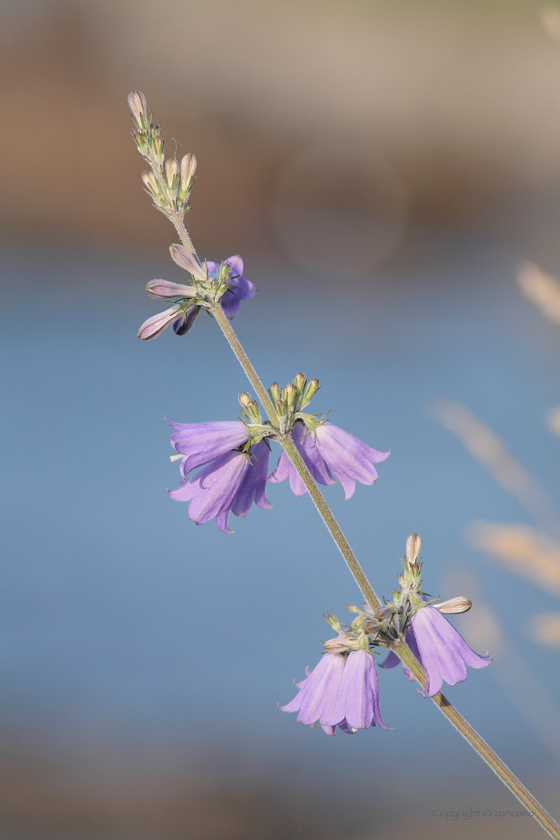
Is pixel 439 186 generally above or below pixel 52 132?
below

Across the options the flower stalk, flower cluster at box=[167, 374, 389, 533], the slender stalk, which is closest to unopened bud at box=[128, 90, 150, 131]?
the flower stalk

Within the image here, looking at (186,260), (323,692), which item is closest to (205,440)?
(186,260)

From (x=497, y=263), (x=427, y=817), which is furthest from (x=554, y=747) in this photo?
(x=497, y=263)

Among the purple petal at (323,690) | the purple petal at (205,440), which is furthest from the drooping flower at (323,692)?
the purple petal at (205,440)

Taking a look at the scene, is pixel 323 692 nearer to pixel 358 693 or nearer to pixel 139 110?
pixel 358 693

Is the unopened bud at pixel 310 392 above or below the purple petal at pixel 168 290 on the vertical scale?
below

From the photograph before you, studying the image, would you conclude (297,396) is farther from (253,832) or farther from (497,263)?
(497,263)

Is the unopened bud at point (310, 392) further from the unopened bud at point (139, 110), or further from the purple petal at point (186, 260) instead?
the unopened bud at point (139, 110)
